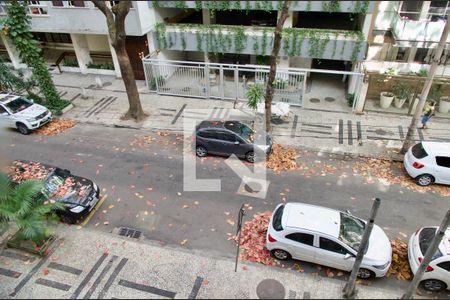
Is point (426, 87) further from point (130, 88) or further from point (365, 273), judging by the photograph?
point (130, 88)

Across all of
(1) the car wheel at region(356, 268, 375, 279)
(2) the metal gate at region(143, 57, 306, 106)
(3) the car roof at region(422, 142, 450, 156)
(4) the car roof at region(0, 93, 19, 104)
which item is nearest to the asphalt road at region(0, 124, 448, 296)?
(1) the car wheel at region(356, 268, 375, 279)

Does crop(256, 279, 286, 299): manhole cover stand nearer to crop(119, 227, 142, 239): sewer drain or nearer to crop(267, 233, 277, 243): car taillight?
crop(267, 233, 277, 243): car taillight

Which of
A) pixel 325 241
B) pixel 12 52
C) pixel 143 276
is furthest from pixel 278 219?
pixel 12 52

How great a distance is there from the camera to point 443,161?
11.8 metres

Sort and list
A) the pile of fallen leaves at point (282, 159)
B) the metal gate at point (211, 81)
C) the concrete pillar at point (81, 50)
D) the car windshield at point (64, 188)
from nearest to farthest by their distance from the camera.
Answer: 1. the car windshield at point (64, 188)
2. the pile of fallen leaves at point (282, 159)
3. the metal gate at point (211, 81)
4. the concrete pillar at point (81, 50)

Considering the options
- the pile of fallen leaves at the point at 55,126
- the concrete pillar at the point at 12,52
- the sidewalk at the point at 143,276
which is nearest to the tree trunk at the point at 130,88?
the pile of fallen leaves at the point at 55,126

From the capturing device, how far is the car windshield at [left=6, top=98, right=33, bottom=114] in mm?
16484

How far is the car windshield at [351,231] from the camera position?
8906mm

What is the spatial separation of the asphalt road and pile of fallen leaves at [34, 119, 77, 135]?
0.98m

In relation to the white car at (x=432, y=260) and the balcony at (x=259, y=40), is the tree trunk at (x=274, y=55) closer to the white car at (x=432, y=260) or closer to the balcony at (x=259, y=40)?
the balcony at (x=259, y=40)

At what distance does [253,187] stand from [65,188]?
671cm

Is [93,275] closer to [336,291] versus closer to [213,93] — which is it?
[336,291]

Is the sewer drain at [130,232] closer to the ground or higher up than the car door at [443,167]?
closer to the ground

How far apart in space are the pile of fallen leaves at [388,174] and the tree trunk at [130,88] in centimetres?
1094
